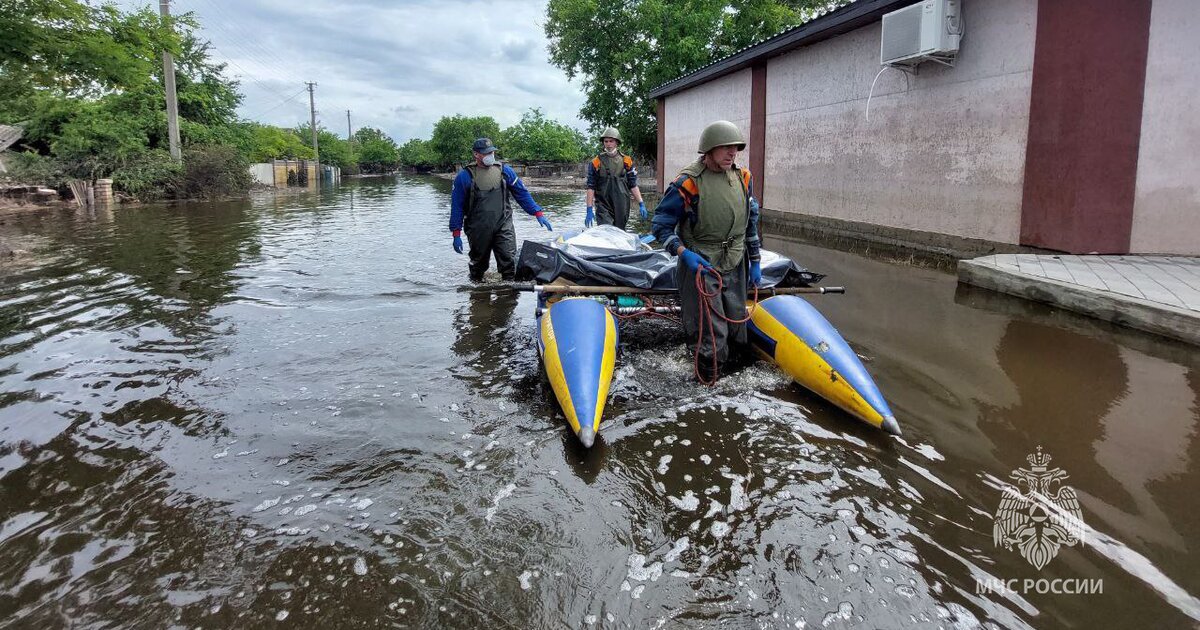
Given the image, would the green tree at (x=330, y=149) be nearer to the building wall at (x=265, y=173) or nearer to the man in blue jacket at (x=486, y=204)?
the building wall at (x=265, y=173)

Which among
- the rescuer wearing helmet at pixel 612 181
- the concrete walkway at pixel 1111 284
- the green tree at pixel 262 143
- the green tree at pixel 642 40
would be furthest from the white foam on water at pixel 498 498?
the green tree at pixel 262 143

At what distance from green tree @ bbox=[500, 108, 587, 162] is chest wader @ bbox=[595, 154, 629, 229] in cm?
5210

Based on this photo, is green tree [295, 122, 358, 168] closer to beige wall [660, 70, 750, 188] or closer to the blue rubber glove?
beige wall [660, 70, 750, 188]

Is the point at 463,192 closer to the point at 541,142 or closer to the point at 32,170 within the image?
the point at 32,170

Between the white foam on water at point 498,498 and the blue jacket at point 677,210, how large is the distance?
2.22 meters

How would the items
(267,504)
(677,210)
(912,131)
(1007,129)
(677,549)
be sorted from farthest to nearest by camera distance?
(912,131) → (1007,129) → (677,210) → (267,504) → (677,549)

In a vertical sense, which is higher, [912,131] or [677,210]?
[912,131]

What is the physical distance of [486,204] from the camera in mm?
7793

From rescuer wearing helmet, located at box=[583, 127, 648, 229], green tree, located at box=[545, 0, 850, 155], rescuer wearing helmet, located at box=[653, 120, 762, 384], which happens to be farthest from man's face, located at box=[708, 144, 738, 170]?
green tree, located at box=[545, 0, 850, 155]

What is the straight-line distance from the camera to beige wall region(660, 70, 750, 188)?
16.9 meters

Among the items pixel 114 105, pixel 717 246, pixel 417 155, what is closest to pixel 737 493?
pixel 717 246

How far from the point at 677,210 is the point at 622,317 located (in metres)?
1.13

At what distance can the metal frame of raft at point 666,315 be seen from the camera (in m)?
3.87

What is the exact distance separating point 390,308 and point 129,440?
3.62m
